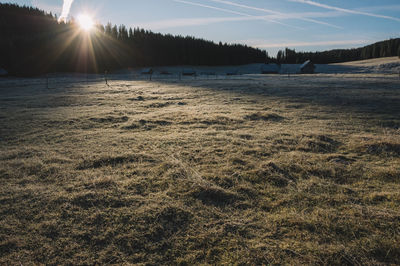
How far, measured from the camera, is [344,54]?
11712cm

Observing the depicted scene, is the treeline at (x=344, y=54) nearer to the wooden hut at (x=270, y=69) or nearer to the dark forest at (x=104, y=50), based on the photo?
the dark forest at (x=104, y=50)

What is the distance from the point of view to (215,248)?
110 inches

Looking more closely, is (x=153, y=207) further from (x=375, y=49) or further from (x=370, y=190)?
(x=375, y=49)

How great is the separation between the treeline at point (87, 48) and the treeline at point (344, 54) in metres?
18.6

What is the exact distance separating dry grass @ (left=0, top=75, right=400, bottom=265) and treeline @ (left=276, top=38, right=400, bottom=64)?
405 ft

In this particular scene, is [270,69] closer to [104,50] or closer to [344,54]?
[344,54]

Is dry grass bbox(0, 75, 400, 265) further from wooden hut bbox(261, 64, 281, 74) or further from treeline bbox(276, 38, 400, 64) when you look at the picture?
treeline bbox(276, 38, 400, 64)

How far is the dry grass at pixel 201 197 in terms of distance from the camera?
275 centimetres

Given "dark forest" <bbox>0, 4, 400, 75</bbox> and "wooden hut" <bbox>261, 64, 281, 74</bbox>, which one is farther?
"wooden hut" <bbox>261, 64, 281, 74</bbox>

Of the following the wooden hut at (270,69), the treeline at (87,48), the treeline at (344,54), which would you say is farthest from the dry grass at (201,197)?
the treeline at (344,54)

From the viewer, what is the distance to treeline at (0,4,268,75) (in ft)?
219

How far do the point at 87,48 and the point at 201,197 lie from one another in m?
90.4

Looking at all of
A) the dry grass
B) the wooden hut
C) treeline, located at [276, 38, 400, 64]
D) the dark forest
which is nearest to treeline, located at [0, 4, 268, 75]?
the dark forest

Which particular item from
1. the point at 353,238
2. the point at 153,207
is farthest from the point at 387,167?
the point at 153,207
